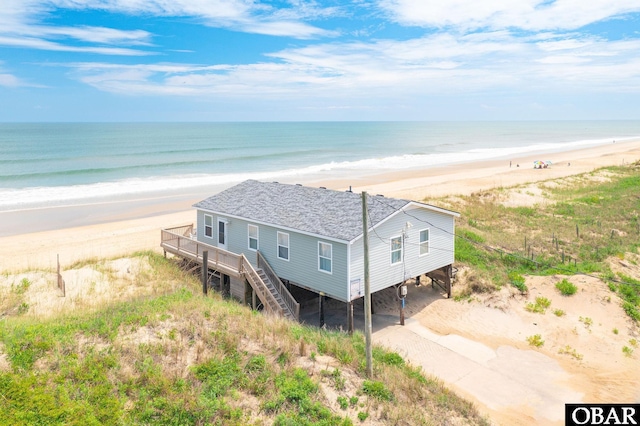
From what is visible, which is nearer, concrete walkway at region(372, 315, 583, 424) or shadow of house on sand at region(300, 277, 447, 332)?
concrete walkway at region(372, 315, 583, 424)

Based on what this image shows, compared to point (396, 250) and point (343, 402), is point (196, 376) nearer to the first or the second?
point (343, 402)

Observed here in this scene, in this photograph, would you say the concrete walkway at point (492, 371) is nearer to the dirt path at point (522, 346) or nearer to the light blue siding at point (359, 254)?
the dirt path at point (522, 346)

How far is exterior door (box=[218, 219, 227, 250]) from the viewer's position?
2489cm

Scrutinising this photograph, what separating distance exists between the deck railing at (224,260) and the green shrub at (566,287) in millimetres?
12232

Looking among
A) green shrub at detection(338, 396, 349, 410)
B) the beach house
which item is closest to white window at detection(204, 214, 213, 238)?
the beach house

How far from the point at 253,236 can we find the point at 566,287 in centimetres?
1416

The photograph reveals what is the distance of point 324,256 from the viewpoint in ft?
65.1

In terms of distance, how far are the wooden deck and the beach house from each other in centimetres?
10

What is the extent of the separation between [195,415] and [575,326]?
1535 cm

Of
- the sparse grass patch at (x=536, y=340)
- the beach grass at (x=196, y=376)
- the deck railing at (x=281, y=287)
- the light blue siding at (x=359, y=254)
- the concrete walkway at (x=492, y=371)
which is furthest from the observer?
the deck railing at (x=281, y=287)

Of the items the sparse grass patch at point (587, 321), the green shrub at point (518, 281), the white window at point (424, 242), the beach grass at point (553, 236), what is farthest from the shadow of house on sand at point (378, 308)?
the sparse grass patch at point (587, 321)

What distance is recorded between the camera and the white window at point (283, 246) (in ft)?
70.4

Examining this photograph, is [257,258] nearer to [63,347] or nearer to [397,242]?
[397,242]

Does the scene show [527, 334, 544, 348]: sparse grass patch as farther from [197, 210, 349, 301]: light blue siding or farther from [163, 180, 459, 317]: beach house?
[197, 210, 349, 301]: light blue siding
